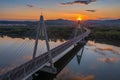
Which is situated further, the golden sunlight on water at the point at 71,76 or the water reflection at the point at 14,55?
the water reflection at the point at 14,55

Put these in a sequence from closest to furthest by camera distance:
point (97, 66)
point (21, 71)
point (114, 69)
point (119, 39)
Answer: point (21, 71), point (114, 69), point (97, 66), point (119, 39)

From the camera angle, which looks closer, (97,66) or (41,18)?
(41,18)

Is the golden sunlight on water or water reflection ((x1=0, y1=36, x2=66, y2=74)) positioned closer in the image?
the golden sunlight on water

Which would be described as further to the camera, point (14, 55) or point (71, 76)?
point (14, 55)

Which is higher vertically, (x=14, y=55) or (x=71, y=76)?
(x=71, y=76)

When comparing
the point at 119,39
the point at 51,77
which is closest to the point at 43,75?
the point at 51,77

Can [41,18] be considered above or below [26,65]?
above

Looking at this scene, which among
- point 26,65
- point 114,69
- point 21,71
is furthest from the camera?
point 114,69

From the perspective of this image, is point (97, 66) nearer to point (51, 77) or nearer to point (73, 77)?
point (73, 77)

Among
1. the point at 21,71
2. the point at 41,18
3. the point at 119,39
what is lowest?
the point at 119,39
